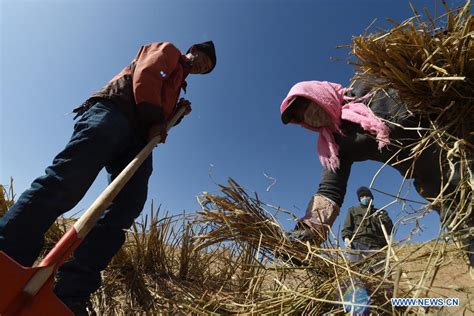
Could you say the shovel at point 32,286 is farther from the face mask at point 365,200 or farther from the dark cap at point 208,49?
the face mask at point 365,200

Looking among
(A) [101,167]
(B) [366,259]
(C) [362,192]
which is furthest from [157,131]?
(C) [362,192]

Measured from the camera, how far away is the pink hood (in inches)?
53.4

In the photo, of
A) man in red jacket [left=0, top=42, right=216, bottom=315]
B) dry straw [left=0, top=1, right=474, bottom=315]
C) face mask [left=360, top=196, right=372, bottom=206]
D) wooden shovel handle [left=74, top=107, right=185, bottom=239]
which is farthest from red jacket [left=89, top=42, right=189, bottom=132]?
face mask [left=360, top=196, right=372, bottom=206]

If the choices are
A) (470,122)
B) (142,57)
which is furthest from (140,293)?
(470,122)

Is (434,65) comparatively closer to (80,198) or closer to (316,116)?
(316,116)

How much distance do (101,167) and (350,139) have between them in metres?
1.11

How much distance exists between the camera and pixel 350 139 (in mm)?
1448

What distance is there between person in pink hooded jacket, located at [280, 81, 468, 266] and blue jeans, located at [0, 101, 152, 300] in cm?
84

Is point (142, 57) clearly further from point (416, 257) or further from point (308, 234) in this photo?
point (416, 257)

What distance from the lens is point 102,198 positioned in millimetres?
1073

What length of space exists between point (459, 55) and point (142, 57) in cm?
143

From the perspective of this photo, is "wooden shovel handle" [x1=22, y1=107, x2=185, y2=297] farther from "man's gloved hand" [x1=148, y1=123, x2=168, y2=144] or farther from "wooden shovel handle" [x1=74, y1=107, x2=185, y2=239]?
"man's gloved hand" [x1=148, y1=123, x2=168, y2=144]

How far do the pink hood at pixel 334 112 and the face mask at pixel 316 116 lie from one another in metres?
0.03

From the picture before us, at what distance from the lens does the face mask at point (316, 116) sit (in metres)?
1.56
